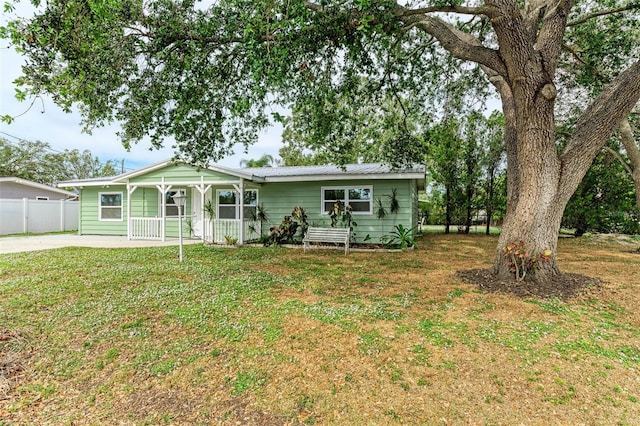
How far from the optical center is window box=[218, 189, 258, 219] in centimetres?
1282

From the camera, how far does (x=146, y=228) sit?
13.1 meters

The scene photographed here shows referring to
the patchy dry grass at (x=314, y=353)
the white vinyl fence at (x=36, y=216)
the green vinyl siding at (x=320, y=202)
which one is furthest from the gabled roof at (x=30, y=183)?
the patchy dry grass at (x=314, y=353)

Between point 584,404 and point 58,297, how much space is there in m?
6.67

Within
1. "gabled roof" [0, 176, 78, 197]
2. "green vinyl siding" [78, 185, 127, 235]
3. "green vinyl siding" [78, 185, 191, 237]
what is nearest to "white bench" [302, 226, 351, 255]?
"green vinyl siding" [78, 185, 191, 237]

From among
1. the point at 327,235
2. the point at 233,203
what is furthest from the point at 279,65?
the point at 233,203

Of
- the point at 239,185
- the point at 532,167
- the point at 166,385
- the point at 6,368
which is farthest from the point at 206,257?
the point at 532,167

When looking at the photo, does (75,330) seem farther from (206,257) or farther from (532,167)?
(532,167)

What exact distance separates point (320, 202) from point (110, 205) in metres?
10.1

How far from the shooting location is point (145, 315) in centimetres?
427

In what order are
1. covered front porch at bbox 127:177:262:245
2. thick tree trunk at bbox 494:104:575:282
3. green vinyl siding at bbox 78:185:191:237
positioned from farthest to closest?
green vinyl siding at bbox 78:185:191:237
covered front porch at bbox 127:177:262:245
thick tree trunk at bbox 494:104:575:282

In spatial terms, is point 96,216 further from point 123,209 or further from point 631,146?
point 631,146

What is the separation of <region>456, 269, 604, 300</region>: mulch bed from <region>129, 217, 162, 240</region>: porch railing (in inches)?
462

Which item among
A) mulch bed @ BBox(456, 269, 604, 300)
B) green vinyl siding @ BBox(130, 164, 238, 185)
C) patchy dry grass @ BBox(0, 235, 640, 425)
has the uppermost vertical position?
green vinyl siding @ BBox(130, 164, 238, 185)

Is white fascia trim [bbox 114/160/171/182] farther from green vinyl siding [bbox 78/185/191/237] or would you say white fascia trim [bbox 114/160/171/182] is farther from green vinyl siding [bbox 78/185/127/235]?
green vinyl siding [bbox 78/185/127/235]
